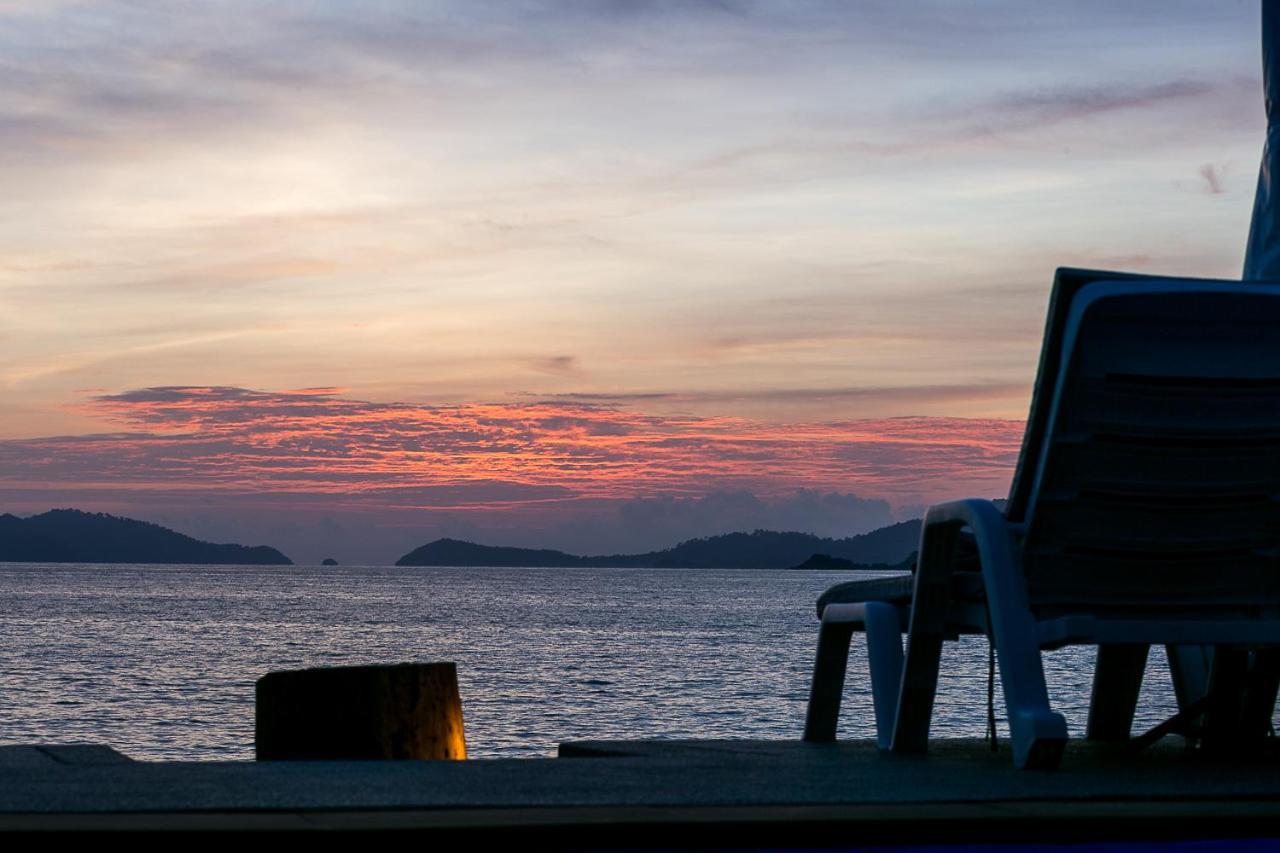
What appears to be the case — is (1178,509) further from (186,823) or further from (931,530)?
(186,823)

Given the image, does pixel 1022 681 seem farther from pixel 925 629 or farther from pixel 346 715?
pixel 346 715

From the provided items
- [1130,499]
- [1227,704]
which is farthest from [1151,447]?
[1227,704]

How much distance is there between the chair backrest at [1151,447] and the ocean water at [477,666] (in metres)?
36.7

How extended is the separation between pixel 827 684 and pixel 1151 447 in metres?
1.90

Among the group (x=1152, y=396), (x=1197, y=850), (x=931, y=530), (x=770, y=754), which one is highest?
(x=1152, y=396)

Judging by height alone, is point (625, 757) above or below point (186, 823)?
below

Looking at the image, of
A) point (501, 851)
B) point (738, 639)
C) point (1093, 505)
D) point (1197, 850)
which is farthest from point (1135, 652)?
point (738, 639)

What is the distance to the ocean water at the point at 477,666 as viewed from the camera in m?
47.4

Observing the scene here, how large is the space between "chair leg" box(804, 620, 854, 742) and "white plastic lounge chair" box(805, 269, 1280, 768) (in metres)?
0.97

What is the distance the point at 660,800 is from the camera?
3.12 m

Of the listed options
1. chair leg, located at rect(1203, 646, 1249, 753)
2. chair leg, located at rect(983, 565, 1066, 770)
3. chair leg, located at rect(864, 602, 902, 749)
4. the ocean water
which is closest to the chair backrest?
chair leg, located at rect(983, 565, 1066, 770)

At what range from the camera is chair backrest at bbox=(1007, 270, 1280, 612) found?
4566 millimetres

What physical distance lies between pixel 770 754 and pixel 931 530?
88 cm

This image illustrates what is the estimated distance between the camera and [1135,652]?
617 centimetres
